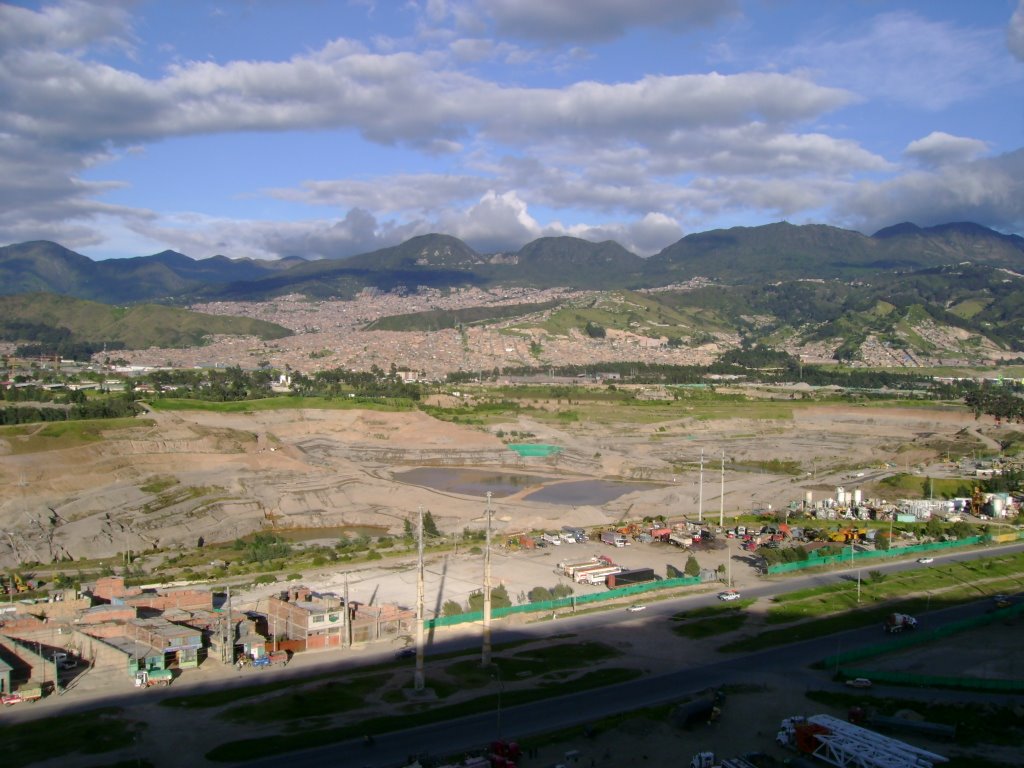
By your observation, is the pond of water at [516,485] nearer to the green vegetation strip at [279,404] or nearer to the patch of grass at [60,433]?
the green vegetation strip at [279,404]

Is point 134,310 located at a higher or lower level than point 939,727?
higher

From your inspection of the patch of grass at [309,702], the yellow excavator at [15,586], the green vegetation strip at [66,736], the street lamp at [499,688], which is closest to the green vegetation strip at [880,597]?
the street lamp at [499,688]

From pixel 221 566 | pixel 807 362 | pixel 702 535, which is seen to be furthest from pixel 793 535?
pixel 807 362

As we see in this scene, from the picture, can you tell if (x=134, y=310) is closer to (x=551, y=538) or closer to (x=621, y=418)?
(x=621, y=418)

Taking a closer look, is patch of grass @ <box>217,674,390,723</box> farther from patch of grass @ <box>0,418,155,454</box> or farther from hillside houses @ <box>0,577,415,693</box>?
patch of grass @ <box>0,418,155,454</box>

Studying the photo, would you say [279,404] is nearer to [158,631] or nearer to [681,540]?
[681,540]

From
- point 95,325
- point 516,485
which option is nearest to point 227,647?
point 516,485
